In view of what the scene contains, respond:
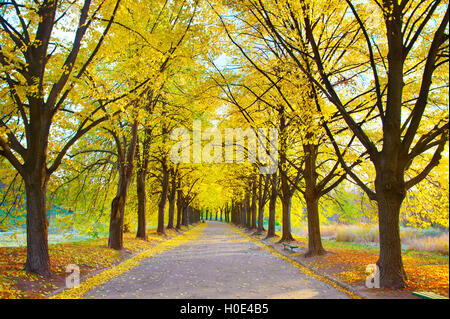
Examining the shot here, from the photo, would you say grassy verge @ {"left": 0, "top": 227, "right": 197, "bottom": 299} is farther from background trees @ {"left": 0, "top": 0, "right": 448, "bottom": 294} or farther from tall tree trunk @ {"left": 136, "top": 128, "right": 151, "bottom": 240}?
tall tree trunk @ {"left": 136, "top": 128, "right": 151, "bottom": 240}

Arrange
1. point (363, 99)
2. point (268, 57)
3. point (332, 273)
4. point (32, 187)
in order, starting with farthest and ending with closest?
point (268, 57) → point (363, 99) → point (332, 273) → point (32, 187)

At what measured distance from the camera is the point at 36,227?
802cm

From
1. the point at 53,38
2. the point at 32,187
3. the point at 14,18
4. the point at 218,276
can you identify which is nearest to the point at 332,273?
the point at 218,276

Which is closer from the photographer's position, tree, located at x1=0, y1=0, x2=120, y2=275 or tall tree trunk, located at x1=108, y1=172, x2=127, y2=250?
tree, located at x1=0, y1=0, x2=120, y2=275

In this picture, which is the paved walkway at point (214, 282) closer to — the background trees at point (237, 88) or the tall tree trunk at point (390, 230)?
the tall tree trunk at point (390, 230)

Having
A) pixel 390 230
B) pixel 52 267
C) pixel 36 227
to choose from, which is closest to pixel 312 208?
pixel 390 230

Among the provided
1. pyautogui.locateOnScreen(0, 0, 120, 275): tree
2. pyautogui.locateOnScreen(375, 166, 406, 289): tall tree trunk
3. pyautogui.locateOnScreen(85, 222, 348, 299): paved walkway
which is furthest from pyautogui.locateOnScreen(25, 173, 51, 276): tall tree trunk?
pyautogui.locateOnScreen(375, 166, 406, 289): tall tree trunk

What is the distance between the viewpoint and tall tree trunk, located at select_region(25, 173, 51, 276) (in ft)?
25.7

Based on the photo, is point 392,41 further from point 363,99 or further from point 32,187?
point 32,187

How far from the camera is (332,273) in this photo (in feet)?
29.9

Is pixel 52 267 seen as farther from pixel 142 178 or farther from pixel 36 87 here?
pixel 142 178

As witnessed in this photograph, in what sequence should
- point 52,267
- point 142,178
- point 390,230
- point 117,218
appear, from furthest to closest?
1. point 142,178
2. point 117,218
3. point 52,267
4. point 390,230

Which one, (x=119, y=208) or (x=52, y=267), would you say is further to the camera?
(x=119, y=208)
